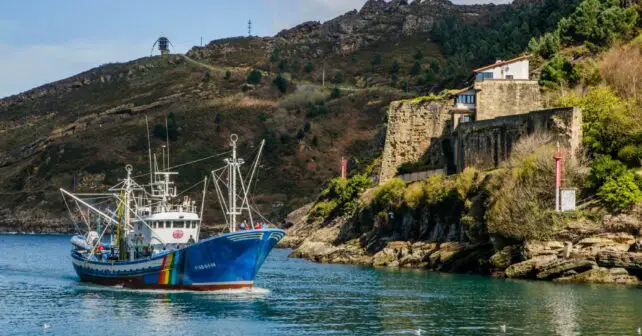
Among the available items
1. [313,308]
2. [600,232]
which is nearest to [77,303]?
[313,308]

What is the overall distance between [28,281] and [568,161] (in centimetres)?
4085

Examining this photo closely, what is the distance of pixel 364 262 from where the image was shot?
317ft

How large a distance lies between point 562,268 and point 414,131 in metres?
36.0

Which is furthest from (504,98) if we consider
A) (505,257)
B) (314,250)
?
(505,257)

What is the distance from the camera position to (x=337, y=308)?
6088 cm

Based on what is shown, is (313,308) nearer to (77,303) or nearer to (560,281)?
(77,303)

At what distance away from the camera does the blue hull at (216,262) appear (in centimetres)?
6838

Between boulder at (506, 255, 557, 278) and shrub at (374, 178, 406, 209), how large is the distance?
931 inches

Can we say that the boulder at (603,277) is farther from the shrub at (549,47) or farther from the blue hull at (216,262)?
the shrub at (549,47)

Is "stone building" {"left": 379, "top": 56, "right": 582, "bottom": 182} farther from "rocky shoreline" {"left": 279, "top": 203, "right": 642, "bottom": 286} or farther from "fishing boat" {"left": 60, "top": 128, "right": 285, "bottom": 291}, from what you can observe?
"fishing boat" {"left": 60, "top": 128, "right": 285, "bottom": 291}

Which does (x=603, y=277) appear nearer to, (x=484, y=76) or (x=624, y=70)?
(x=624, y=70)

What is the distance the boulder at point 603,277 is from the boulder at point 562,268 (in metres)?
0.43

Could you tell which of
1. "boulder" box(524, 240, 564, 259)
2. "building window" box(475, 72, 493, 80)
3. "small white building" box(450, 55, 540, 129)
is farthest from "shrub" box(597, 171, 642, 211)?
"building window" box(475, 72, 493, 80)

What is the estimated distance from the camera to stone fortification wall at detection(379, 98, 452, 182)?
105 m
